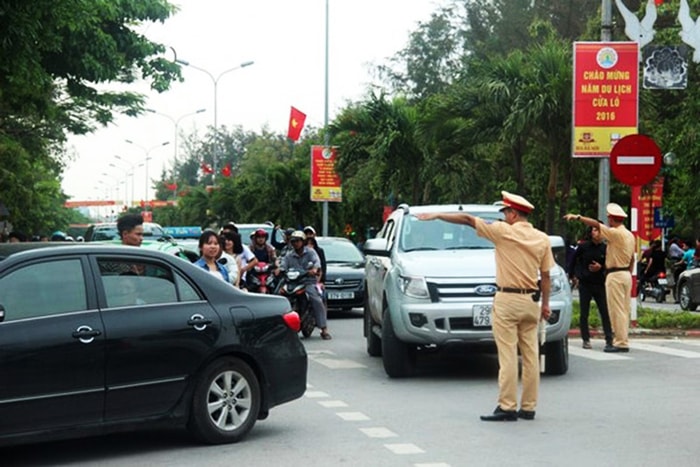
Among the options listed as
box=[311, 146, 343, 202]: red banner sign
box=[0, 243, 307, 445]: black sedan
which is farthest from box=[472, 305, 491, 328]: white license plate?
box=[311, 146, 343, 202]: red banner sign

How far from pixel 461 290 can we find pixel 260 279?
6.73 m

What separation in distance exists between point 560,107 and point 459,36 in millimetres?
44533

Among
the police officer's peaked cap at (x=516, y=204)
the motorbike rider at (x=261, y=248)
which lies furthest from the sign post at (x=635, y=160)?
the police officer's peaked cap at (x=516, y=204)

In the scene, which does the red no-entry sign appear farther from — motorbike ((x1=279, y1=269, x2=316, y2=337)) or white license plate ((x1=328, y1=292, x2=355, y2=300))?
white license plate ((x1=328, y1=292, x2=355, y2=300))

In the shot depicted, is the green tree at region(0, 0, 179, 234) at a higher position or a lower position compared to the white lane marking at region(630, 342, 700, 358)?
higher

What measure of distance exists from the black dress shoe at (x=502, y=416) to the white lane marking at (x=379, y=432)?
94 centimetres

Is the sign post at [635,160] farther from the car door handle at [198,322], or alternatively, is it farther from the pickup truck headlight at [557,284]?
the car door handle at [198,322]

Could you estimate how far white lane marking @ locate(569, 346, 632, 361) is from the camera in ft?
51.9

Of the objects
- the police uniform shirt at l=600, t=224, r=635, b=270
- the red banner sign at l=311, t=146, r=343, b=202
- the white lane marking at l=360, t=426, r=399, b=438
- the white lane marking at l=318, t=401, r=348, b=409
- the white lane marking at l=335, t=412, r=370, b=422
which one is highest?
the red banner sign at l=311, t=146, r=343, b=202

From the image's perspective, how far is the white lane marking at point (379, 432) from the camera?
32.3ft

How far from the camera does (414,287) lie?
525 inches

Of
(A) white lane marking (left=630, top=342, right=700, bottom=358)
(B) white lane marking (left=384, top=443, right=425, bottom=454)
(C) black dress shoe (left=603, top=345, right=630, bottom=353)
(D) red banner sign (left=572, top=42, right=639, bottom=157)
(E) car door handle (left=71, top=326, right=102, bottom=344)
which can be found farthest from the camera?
(D) red banner sign (left=572, top=42, right=639, bottom=157)

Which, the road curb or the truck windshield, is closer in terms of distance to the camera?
the truck windshield

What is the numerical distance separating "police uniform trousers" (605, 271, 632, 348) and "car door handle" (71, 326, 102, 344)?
913 centimetres
